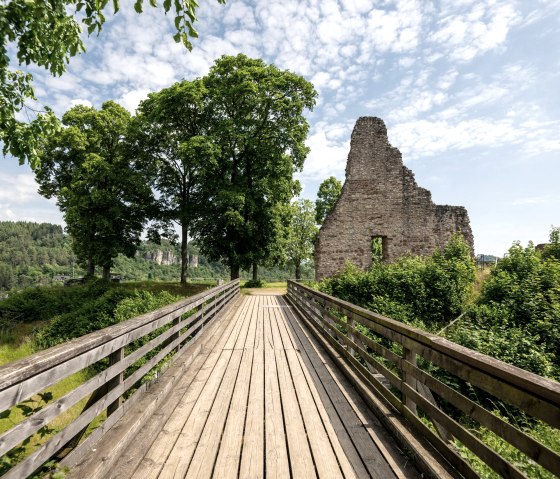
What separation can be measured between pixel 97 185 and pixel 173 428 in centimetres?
2526

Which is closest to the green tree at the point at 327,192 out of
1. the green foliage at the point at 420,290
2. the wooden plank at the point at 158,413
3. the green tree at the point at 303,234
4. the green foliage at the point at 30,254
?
the green tree at the point at 303,234

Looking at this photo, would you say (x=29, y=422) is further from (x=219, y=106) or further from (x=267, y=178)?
(x=219, y=106)

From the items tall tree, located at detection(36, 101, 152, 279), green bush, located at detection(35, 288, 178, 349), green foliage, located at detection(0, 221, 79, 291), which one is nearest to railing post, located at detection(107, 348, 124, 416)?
green bush, located at detection(35, 288, 178, 349)

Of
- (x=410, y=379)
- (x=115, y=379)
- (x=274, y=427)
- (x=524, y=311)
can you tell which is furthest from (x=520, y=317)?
(x=115, y=379)

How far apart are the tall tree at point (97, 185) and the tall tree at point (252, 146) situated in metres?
5.60

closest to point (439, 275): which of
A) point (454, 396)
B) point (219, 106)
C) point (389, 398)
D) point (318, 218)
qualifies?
point (389, 398)

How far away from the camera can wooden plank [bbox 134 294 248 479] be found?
264cm

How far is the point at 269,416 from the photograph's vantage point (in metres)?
3.65

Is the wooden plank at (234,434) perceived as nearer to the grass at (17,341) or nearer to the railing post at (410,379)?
the railing post at (410,379)

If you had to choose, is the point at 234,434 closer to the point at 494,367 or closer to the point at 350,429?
the point at 350,429

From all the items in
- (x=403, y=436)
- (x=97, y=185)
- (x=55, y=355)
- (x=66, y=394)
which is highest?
(x=97, y=185)

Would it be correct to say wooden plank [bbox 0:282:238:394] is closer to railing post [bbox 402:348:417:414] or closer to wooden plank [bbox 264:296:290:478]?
wooden plank [bbox 264:296:290:478]

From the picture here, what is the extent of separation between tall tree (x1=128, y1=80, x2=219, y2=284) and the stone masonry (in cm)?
909

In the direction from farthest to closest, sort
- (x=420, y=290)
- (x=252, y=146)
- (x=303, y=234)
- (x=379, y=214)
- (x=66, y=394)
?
(x=303, y=234)
(x=252, y=146)
(x=379, y=214)
(x=420, y=290)
(x=66, y=394)
